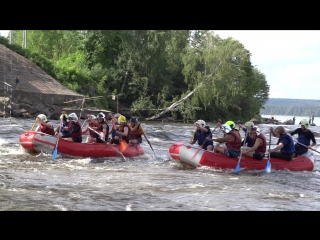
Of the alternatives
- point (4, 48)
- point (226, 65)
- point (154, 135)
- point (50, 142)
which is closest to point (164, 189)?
point (50, 142)

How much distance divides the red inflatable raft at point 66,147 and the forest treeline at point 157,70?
23.9 m

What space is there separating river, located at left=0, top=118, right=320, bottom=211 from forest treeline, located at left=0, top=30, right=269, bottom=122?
24211mm

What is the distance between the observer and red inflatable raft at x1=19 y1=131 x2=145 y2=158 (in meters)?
13.6

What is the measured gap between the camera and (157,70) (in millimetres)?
42000

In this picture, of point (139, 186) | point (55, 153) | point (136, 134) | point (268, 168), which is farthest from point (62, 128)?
point (268, 168)

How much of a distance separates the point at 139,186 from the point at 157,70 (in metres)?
32.3

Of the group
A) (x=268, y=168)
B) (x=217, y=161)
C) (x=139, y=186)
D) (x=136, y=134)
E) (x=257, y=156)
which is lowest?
(x=139, y=186)

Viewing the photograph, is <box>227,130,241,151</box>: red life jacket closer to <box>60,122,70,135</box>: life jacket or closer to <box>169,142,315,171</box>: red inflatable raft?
<box>169,142,315,171</box>: red inflatable raft

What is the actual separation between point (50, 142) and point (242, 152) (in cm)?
543

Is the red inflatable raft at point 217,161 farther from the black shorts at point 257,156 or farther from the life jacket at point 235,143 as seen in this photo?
the life jacket at point 235,143

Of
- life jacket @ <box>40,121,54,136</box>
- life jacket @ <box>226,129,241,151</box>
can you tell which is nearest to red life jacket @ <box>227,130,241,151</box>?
life jacket @ <box>226,129,241,151</box>

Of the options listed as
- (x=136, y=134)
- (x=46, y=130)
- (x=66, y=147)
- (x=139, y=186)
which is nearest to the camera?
(x=139, y=186)

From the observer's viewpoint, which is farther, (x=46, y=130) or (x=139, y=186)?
(x=46, y=130)

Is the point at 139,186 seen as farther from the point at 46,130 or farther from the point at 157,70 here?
the point at 157,70
